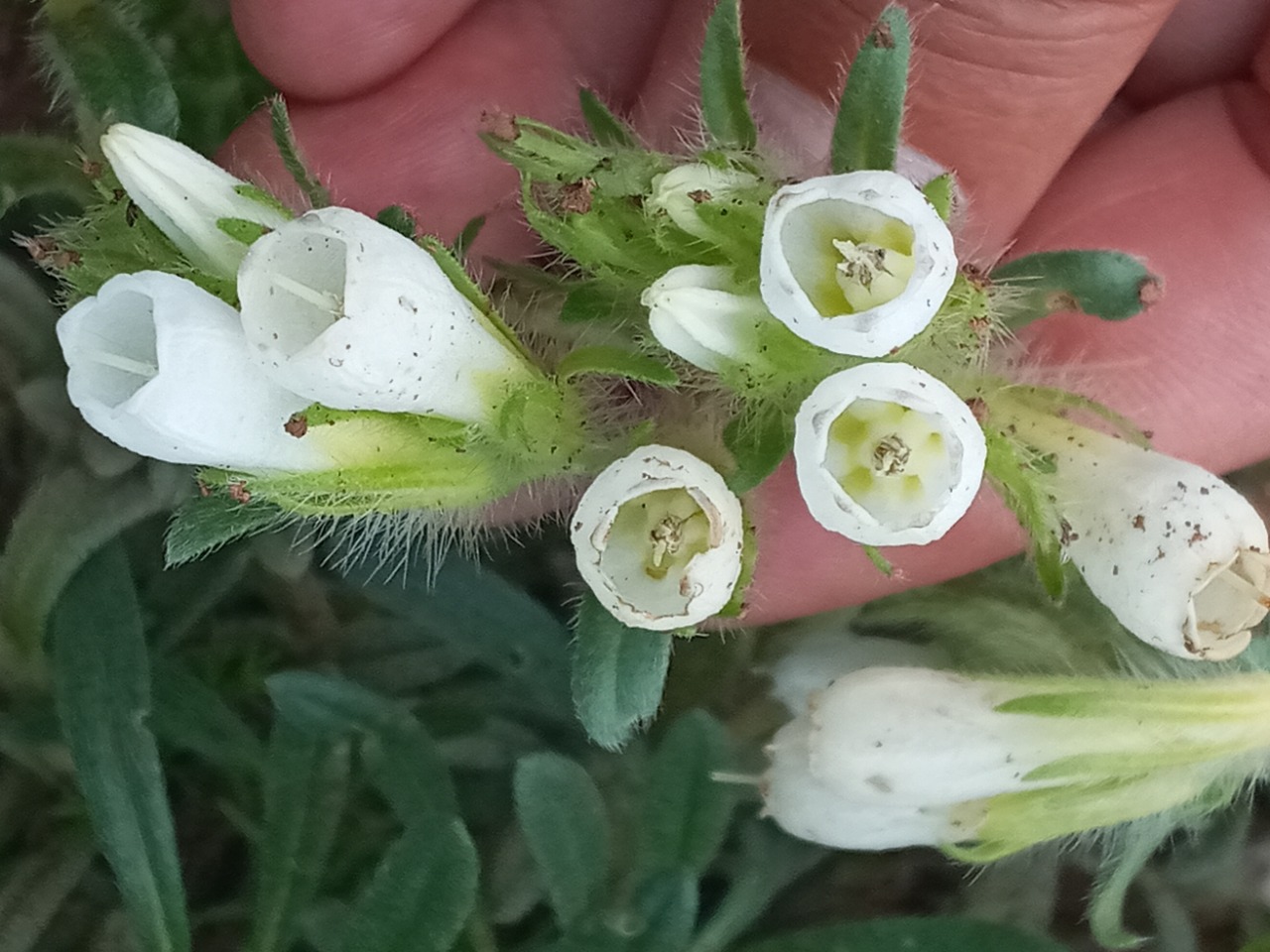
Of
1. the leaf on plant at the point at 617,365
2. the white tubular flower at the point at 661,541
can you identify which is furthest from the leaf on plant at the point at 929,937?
the leaf on plant at the point at 617,365

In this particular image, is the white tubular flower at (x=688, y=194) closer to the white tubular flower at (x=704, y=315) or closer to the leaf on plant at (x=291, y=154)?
the white tubular flower at (x=704, y=315)

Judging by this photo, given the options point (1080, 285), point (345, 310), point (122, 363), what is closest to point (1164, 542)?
point (1080, 285)

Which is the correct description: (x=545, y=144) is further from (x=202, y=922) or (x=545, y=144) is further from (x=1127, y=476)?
(x=202, y=922)

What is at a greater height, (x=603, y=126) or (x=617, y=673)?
(x=603, y=126)

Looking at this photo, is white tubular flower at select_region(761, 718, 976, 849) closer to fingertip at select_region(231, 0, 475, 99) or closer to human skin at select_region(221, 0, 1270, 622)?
human skin at select_region(221, 0, 1270, 622)

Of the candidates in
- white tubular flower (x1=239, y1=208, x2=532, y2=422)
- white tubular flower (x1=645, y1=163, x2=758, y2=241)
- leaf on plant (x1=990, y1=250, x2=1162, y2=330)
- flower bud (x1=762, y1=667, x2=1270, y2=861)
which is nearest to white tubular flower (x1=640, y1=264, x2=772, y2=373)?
white tubular flower (x1=645, y1=163, x2=758, y2=241)

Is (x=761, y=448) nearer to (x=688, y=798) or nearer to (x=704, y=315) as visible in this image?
(x=704, y=315)

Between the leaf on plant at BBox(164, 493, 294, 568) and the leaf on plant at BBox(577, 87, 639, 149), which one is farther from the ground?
the leaf on plant at BBox(577, 87, 639, 149)
